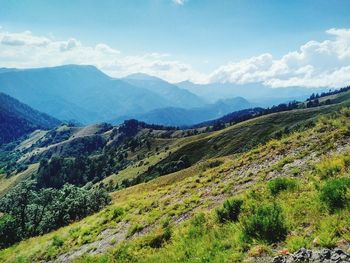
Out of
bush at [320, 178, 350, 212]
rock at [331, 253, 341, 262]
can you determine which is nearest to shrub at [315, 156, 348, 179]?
bush at [320, 178, 350, 212]

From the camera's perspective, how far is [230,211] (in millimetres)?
15234

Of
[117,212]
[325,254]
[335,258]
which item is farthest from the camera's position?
[117,212]

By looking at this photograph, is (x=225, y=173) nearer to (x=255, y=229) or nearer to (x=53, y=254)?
(x=53, y=254)

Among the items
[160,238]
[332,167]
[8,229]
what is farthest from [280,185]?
[8,229]

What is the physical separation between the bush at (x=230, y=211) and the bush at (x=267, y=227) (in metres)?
2.81

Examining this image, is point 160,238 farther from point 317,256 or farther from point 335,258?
point 335,258

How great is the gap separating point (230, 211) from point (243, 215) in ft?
2.82

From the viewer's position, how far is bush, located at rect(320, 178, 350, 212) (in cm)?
1165

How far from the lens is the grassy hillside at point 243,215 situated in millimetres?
11258

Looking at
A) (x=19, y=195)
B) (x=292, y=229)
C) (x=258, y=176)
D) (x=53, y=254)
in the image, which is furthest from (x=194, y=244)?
(x=19, y=195)

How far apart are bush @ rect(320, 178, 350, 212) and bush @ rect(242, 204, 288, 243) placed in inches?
60.3

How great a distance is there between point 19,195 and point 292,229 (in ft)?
191

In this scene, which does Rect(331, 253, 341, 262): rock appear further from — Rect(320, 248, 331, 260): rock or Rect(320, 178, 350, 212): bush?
Rect(320, 178, 350, 212): bush

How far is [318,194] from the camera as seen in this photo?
42.7 ft
